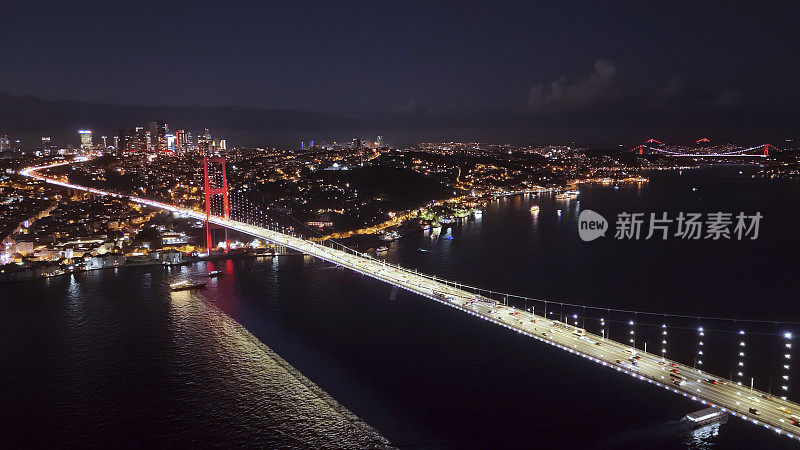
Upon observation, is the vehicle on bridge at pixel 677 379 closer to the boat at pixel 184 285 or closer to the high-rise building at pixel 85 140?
the boat at pixel 184 285

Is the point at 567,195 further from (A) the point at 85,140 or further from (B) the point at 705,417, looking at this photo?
(A) the point at 85,140

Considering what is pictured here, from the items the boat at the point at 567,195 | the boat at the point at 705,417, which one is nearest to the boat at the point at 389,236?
the boat at the point at 705,417

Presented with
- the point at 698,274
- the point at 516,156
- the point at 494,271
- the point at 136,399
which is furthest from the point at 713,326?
the point at 516,156

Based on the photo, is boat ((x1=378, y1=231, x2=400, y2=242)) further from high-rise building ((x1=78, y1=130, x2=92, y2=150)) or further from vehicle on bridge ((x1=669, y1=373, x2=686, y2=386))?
high-rise building ((x1=78, y1=130, x2=92, y2=150))

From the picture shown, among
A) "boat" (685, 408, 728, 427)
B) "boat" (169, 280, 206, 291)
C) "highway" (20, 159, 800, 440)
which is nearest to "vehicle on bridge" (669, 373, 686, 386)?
"highway" (20, 159, 800, 440)

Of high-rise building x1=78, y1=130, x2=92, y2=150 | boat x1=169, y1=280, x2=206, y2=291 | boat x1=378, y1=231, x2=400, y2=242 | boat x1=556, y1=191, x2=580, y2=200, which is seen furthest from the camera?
high-rise building x1=78, y1=130, x2=92, y2=150

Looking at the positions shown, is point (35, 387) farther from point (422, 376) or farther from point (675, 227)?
point (675, 227)

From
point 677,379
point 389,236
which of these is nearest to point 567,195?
point 389,236

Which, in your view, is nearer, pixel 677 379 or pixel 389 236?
pixel 677 379
